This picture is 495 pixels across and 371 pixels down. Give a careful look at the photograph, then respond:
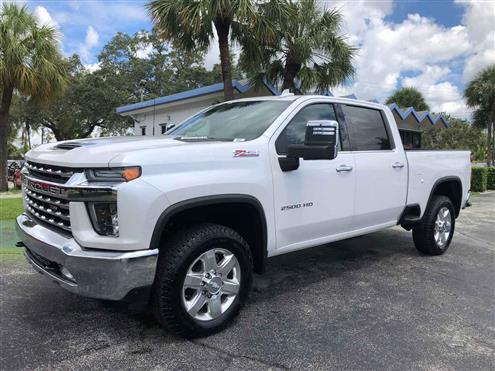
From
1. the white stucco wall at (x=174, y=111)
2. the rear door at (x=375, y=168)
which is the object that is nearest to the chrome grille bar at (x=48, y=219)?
the rear door at (x=375, y=168)

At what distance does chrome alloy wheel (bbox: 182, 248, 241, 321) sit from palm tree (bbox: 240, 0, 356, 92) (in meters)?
9.58

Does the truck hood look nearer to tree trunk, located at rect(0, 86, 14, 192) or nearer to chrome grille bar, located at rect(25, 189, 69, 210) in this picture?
chrome grille bar, located at rect(25, 189, 69, 210)

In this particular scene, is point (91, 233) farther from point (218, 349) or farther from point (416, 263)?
point (416, 263)

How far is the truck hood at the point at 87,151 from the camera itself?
3031 millimetres

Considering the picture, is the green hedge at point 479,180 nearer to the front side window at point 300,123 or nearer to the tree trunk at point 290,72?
the tree trunk at point 290,72

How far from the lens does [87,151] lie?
316cm

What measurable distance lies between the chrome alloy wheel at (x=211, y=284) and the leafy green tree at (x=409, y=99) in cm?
3909

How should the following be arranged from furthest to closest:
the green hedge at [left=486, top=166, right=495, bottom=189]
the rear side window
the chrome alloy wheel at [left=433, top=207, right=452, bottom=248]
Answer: the green hedge at [left=486, top=166, right=495, bottom=189] < the chrome alloy wheel at [left=433, top=207, right=452, bottom=248] < the rear side window

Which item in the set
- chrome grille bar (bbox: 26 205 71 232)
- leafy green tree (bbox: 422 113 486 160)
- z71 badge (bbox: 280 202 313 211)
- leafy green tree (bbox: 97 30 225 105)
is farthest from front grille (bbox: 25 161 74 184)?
leafy green tree (bbox: 422 113 486 160)

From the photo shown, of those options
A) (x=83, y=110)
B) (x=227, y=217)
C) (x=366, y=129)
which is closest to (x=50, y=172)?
(x=227, y=217)

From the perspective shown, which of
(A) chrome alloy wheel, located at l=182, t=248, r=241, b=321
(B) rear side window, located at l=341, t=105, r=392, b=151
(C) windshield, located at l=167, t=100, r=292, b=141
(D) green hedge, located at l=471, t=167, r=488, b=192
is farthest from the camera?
(D) green hedge, located at l=471, t=167, r=488, b=192

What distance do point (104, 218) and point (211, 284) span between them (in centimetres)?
96

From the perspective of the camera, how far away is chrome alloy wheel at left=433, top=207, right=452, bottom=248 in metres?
6.15

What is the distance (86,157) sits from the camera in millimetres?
3070
